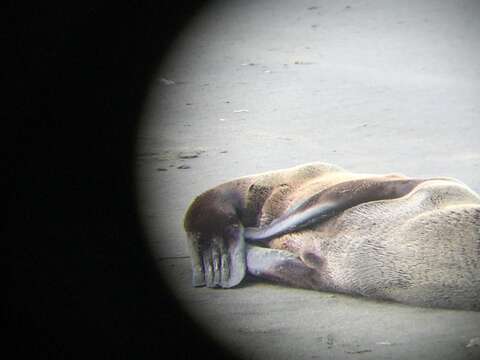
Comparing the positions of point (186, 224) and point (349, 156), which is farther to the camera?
point (349, 156)

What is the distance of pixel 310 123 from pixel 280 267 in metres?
2.97

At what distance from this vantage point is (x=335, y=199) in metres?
5.25

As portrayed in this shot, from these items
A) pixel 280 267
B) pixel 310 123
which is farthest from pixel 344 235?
pixel 310 123

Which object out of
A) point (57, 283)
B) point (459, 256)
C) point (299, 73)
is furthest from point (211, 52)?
point (459, 256)

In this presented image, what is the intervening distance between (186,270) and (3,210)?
1.25m

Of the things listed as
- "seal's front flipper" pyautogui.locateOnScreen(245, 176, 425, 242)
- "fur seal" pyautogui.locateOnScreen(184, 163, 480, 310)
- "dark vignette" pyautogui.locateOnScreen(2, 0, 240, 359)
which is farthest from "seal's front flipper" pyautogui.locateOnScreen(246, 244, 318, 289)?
"dark vignette" pyautogui.locateOnScreen(2, 0, 240, 359)

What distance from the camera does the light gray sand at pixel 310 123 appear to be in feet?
15.5

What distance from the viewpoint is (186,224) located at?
545 centimetres

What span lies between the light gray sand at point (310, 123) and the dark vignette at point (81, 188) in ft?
0.52

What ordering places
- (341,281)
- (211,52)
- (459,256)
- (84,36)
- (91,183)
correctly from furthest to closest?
1. (211,52)
2. (84,36)
3. (91,183)
4. (341,281)
5. (459,256)

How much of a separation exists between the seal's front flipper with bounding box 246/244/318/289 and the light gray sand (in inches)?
2.2

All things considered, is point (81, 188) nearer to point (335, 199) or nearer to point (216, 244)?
point (216, 244)

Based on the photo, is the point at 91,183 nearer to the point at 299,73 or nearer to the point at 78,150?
the point at 78,150

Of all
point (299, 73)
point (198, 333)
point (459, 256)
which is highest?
point (299, 73)
